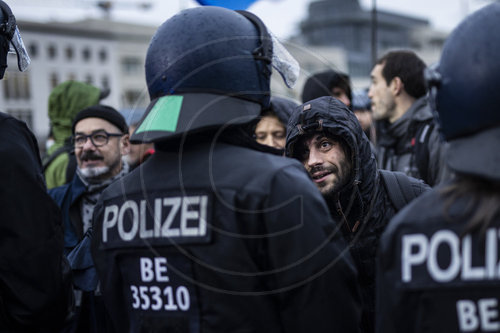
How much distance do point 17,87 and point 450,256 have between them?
50675 mm

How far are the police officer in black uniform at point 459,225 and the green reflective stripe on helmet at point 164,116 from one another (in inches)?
32.9

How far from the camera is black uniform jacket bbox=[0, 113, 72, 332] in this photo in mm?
2113

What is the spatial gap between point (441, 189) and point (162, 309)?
3.29ft

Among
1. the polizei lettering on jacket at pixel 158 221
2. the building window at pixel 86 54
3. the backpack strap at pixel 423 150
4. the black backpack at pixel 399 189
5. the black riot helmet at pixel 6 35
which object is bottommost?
the building window at pixel 86 54

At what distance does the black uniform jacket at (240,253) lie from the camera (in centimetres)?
186

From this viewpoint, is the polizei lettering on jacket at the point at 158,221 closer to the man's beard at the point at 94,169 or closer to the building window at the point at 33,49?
the man's beard at the point at 94,169

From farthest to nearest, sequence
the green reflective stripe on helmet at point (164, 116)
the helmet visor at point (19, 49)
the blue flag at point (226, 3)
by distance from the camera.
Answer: the blue flag at point (226, 3), the helmet visor at point (19, 49), the green reflective stripe on helmet at point (164, 116)

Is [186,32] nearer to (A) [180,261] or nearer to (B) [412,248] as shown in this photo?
(A) [180,261]

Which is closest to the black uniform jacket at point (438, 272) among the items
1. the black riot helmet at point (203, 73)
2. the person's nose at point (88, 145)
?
the black riot helmet at point (203, 73)

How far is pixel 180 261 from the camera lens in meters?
1.93

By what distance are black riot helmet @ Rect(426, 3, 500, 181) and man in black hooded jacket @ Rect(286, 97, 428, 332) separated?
1038mm

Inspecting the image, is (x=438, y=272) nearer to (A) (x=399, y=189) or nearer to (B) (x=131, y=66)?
(A) (x=399, y=189)

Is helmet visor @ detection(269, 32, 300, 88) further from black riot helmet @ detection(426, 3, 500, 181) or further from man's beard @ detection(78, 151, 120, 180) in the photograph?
man's beard @ detection(78, 151, 120, 180)

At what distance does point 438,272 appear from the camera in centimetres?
157
